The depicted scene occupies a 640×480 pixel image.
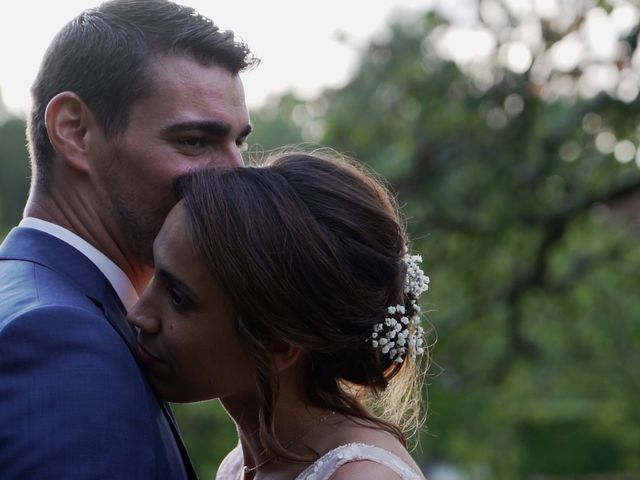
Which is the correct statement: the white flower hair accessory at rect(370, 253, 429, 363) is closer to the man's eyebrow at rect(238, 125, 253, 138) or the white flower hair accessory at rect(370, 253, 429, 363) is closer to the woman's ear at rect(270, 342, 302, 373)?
the woman's ear at rect(270, 342, 302, 373)

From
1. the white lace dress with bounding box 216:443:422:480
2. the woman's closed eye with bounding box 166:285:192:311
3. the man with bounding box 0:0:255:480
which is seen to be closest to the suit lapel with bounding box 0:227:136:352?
the man with bounding box 0:0:255:480

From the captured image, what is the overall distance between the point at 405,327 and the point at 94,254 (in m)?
0.94

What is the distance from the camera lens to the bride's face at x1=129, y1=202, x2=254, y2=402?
2.96 metres

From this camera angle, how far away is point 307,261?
298 centimetres

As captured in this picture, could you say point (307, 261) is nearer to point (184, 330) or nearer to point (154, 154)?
point (184, 330)

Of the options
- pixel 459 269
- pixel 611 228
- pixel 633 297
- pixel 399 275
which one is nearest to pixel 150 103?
pixel 399 275

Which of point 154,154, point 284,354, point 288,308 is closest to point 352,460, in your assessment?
point 284,354

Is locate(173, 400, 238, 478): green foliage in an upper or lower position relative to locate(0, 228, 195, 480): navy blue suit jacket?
lower

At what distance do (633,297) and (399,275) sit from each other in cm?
1100

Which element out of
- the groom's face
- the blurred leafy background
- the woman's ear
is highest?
the groom's face

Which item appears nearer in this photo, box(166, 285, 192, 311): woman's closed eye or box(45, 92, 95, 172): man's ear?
box(166, 285, 192, 311): woman's closed eye

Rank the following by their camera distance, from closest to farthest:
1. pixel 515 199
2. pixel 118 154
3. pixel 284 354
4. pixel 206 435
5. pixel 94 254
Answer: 1. pixel 284 354
2. pixel 94 254
3. pixel 118 154
4. pixel 515 199
5. pixel 206 435

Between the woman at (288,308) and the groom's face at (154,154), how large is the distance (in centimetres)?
17

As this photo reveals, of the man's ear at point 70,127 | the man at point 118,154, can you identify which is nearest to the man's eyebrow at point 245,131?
the man at point 118,154
